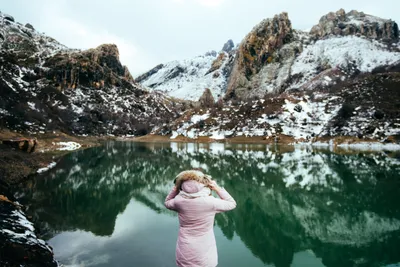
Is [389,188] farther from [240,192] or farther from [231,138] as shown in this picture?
[231,138]

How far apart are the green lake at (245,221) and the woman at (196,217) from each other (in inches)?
318

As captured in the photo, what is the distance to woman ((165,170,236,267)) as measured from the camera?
220 inches

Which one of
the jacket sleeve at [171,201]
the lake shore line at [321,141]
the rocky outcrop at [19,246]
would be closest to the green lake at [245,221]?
the rocky outcrop at [19,246]

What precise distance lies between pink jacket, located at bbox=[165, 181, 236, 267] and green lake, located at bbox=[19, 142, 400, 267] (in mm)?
8076

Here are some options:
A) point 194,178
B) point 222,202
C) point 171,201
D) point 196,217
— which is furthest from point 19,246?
point 222,202

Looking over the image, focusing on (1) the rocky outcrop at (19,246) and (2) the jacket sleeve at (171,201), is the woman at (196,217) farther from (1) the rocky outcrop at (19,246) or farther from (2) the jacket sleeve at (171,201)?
(1) the rocky outcrop at (19,246)

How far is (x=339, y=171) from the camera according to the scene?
42.7m

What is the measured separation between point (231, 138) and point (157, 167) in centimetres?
9601

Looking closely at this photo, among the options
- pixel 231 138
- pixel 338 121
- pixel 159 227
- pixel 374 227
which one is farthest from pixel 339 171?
pixel 231 138

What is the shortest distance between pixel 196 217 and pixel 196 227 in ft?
0.73

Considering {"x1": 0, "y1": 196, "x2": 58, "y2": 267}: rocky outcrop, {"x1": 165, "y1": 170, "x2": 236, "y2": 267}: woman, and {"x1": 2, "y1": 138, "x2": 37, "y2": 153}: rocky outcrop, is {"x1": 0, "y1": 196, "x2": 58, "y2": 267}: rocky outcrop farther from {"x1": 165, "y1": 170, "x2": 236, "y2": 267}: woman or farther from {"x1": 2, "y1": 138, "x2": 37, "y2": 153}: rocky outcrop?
{"x1": 2, "y1": 138, "x2": 37, "y2": 153}: rocky outcrop

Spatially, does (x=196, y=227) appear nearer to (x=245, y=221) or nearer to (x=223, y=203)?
(x=223, y=203)

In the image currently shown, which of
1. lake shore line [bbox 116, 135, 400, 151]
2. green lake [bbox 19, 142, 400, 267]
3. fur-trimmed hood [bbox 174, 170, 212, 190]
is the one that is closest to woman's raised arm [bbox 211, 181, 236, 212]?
fur-trimmed hood [bbox 174, 170, 212, 190]

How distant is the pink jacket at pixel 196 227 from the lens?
5567mm
